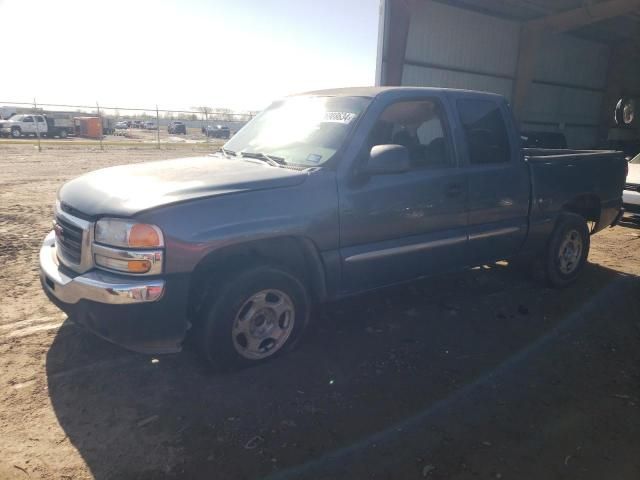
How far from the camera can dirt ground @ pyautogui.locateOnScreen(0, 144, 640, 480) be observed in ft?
7.91

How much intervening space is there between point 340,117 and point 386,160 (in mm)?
594

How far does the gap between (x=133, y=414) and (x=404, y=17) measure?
41.2 ft

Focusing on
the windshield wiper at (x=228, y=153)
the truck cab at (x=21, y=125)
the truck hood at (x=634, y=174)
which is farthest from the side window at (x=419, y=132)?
the truck cab at (x=21, y=125)

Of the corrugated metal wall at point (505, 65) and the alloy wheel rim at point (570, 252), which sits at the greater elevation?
the corrugated metal wall at point (505, 65)

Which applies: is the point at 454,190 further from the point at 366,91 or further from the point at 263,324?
the point at 263,324

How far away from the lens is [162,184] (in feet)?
9.86

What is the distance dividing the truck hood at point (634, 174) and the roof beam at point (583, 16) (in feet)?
26.7

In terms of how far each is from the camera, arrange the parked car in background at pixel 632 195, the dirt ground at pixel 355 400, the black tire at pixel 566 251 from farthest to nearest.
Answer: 1. the parked car in background at pixel 632 195
2. the black tire at pixel 566 251
3. the dirt ground at pixel 355 400

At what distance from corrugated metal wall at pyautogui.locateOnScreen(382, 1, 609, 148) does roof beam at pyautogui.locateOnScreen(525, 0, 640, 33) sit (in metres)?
0.97

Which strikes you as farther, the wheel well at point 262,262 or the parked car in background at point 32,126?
the parked car in background at point 32,126

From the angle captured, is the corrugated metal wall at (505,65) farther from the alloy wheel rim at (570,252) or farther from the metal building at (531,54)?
the alloy wheel rim at (570,252)

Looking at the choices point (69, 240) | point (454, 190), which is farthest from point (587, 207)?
point (69, 240)

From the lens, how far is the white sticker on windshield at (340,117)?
139 inches

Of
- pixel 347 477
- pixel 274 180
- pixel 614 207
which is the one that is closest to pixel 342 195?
pixel 274 180
